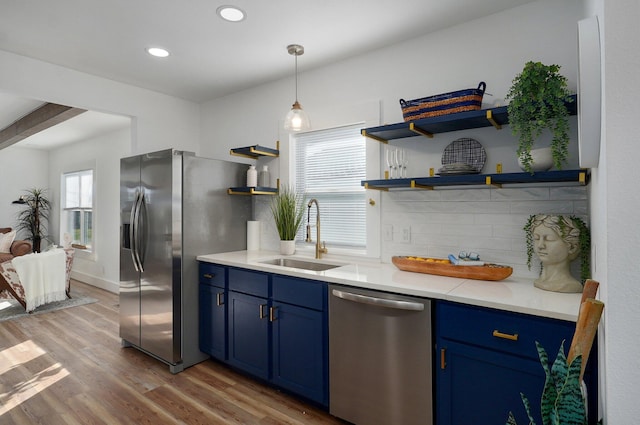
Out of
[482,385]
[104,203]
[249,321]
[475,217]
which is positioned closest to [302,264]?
[249,321]

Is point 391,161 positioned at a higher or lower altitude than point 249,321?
higher

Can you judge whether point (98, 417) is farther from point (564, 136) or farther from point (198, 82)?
point (564, 136)

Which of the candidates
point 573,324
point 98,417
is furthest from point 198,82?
point 573,324

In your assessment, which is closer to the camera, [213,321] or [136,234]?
[213,321]

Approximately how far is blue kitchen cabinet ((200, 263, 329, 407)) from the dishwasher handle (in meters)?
0.18

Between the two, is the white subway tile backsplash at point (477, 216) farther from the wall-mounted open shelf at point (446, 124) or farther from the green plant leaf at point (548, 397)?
the green plant leaf at point (548, 397)

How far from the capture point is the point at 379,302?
190cm

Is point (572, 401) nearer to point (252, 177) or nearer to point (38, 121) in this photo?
point (252, 177)

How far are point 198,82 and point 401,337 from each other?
3085mm

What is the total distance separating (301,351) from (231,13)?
7.46 feet

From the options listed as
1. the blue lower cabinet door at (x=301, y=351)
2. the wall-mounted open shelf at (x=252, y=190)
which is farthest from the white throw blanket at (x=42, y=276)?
the blue lower cabinet door at (x=301, y=351)

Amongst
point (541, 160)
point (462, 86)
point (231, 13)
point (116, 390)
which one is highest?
point (231, 13)

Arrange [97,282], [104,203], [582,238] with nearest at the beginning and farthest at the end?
[582,238], [104,203], [97,282]

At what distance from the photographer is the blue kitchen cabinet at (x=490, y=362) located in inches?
58.4
